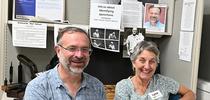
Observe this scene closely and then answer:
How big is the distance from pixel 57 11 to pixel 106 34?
380 mm

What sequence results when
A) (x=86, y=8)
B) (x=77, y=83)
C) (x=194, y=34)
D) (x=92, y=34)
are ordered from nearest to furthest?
(x=77, y=83) < (x=194, y=34) < (x=92, y=34) < (x=86, y=8)

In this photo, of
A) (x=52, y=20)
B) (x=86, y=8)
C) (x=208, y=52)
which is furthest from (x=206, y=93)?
(x=52, y=20)

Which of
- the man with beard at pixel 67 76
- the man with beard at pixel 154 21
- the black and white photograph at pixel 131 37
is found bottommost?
the man with beard at pixel 67 76

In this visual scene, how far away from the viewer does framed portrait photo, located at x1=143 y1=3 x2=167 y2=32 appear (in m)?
2.03

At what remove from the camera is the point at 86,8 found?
2027 mm

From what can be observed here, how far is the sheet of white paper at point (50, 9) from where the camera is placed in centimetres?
191

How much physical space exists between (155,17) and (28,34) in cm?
91

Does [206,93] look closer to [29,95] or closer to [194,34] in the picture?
[194,34]

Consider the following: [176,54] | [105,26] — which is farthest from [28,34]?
[176,54]

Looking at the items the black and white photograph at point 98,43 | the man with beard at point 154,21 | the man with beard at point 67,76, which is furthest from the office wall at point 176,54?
the man with beard at point 67,76

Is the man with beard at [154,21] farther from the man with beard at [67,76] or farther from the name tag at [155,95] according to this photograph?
the man with beard at [67,76]

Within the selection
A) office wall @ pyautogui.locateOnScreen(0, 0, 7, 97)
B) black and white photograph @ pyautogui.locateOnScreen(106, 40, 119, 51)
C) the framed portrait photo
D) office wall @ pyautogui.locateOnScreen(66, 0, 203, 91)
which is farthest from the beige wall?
the framed portrait photo

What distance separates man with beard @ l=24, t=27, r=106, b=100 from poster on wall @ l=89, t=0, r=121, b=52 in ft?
1.83

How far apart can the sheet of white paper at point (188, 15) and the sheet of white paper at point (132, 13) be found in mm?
308
